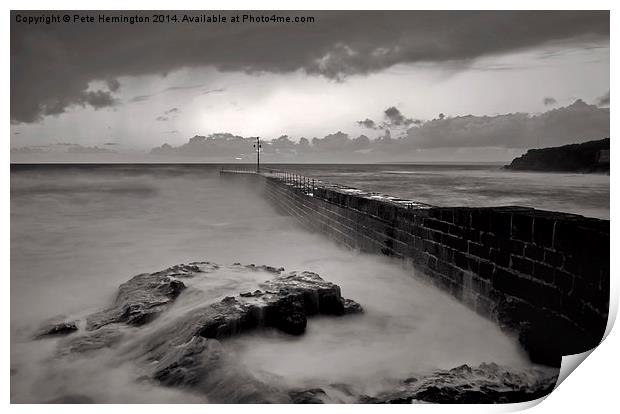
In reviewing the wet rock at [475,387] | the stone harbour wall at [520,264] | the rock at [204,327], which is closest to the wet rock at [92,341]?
the rock at [204,327]

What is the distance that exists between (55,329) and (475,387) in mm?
3087

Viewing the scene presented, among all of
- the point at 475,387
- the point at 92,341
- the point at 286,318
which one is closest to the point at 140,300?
the point at 92,341

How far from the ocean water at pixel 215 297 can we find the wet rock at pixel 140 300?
0.15 m

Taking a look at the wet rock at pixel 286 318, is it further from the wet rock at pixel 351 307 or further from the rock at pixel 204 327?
the wet rock at pixel 351 307

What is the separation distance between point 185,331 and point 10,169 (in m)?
1.96

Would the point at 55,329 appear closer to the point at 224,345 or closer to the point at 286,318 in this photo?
the point at 224,345

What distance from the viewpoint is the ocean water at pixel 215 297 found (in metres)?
3.24

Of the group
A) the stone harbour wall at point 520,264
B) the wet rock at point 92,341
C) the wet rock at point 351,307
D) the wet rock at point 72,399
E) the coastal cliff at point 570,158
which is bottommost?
the wet rock at point 72,399

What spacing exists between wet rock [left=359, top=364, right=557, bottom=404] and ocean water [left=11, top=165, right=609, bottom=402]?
0.11m

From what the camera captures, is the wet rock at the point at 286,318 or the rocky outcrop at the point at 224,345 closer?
the rocky outcrop at the point at 224,345

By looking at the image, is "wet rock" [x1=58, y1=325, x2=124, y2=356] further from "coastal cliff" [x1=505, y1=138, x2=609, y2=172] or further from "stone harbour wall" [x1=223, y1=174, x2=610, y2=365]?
"coastal cliff" [x1=505, y1=138, x2=609, y2=172]

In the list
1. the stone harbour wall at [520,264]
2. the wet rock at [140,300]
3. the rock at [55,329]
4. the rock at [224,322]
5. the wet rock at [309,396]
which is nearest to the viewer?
the stone harbour wall at [520,264]

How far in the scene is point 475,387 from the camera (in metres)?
3.02

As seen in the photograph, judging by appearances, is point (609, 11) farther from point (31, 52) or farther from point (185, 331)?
point (31, 52)
